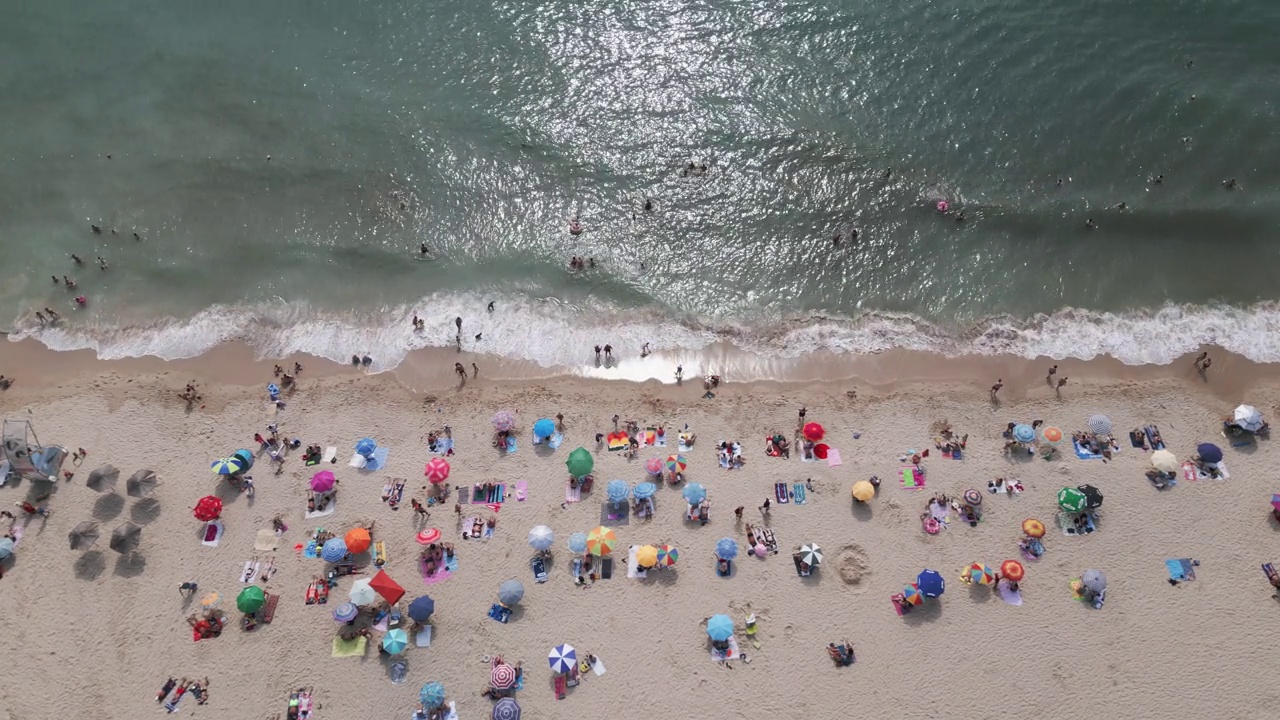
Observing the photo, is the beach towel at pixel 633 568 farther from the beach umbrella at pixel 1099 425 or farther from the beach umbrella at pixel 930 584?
the beach umbrella at pixel 1099 425

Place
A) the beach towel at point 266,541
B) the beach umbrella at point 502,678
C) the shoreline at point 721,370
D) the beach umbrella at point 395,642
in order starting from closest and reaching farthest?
the beach umbrella at point 502,678 → the beach umbrella at point 395,642 → the beach towel at point 266,541 → the shoreline at point 721,370

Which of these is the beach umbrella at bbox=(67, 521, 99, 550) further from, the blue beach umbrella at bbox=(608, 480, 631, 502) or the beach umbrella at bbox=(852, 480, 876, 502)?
the beach umbrella at bbox=(852, 480, 876, 502)

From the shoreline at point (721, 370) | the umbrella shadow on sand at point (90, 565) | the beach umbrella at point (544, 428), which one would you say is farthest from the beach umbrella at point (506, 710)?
the umbrella shadow on sand at point (90, 565)

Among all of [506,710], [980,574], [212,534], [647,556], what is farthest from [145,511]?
[980,574]

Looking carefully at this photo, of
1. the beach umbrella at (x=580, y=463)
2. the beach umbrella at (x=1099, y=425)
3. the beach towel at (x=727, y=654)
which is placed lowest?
the beach towel at (x=727, y=654)

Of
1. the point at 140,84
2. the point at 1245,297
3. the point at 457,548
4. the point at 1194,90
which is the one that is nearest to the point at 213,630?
the point at 457,548

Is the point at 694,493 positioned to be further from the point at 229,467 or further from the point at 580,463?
the point at 229,467
